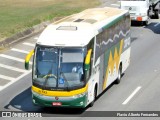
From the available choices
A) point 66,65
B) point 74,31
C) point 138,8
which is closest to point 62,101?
point 66,65

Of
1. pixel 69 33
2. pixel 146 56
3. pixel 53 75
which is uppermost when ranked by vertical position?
pixel 69 33

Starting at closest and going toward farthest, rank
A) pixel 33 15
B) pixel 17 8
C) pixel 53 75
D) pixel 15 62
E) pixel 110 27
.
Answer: pixel 53 75 → pixel 110 27 → pixel 15 62 → pixel 33 15 → pixel 17 8

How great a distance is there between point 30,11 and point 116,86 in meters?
20.6

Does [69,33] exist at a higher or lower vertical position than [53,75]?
higher

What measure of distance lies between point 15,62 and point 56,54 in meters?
10.4

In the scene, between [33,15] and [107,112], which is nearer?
[107,112]

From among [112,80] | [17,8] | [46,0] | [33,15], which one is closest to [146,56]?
[112,80]

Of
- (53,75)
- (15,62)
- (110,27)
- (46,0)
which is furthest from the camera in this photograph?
(46,0)

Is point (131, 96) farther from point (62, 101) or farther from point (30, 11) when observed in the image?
point (30, 11)

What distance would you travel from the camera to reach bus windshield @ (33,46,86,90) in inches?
832

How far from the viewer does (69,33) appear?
21.7 metres

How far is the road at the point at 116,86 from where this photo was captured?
22875 millimetres

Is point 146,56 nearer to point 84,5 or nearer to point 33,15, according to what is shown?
point 33,15

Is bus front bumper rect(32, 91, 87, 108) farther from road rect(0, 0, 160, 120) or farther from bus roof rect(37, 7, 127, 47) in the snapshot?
bus roof rect(37, 7, 127, 47)
